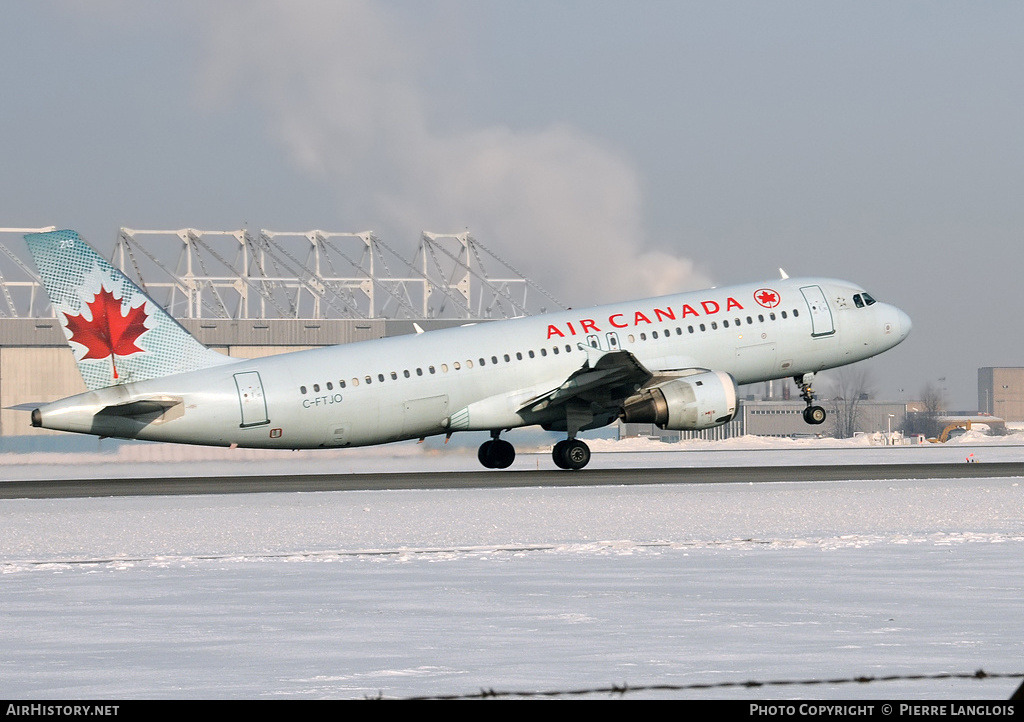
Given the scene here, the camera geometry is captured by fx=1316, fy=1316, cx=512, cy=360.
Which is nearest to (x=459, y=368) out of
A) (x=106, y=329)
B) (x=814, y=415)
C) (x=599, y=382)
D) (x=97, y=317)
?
(x=599, y=382)

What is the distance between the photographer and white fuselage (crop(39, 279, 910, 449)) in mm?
38656

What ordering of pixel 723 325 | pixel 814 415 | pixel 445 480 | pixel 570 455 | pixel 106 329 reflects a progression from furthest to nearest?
pixel 814 415 < pixel 723 325 < pixel 570 455 < pixel 445 480 < pixel 106 329

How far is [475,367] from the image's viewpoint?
4228 cm

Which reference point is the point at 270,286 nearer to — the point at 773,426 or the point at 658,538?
the point at 773,426

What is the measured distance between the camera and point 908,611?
15594 mm

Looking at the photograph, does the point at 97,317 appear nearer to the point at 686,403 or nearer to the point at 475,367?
the point at 475,367

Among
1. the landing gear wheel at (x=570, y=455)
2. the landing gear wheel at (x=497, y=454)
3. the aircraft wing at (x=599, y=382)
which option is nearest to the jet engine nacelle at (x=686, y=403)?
the aircraft wing at (x=599, y=382)

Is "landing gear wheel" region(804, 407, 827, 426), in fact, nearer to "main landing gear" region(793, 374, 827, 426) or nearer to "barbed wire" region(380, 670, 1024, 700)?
"main landing gear" region(793, 374, 827, 426)

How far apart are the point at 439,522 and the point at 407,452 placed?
2978 centimetres

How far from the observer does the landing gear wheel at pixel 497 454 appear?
45978mm

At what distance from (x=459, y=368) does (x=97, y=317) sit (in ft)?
36.5

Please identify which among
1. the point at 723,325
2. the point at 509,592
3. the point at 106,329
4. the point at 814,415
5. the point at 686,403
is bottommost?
the point at 509,592

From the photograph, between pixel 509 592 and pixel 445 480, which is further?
pixel 445 480
